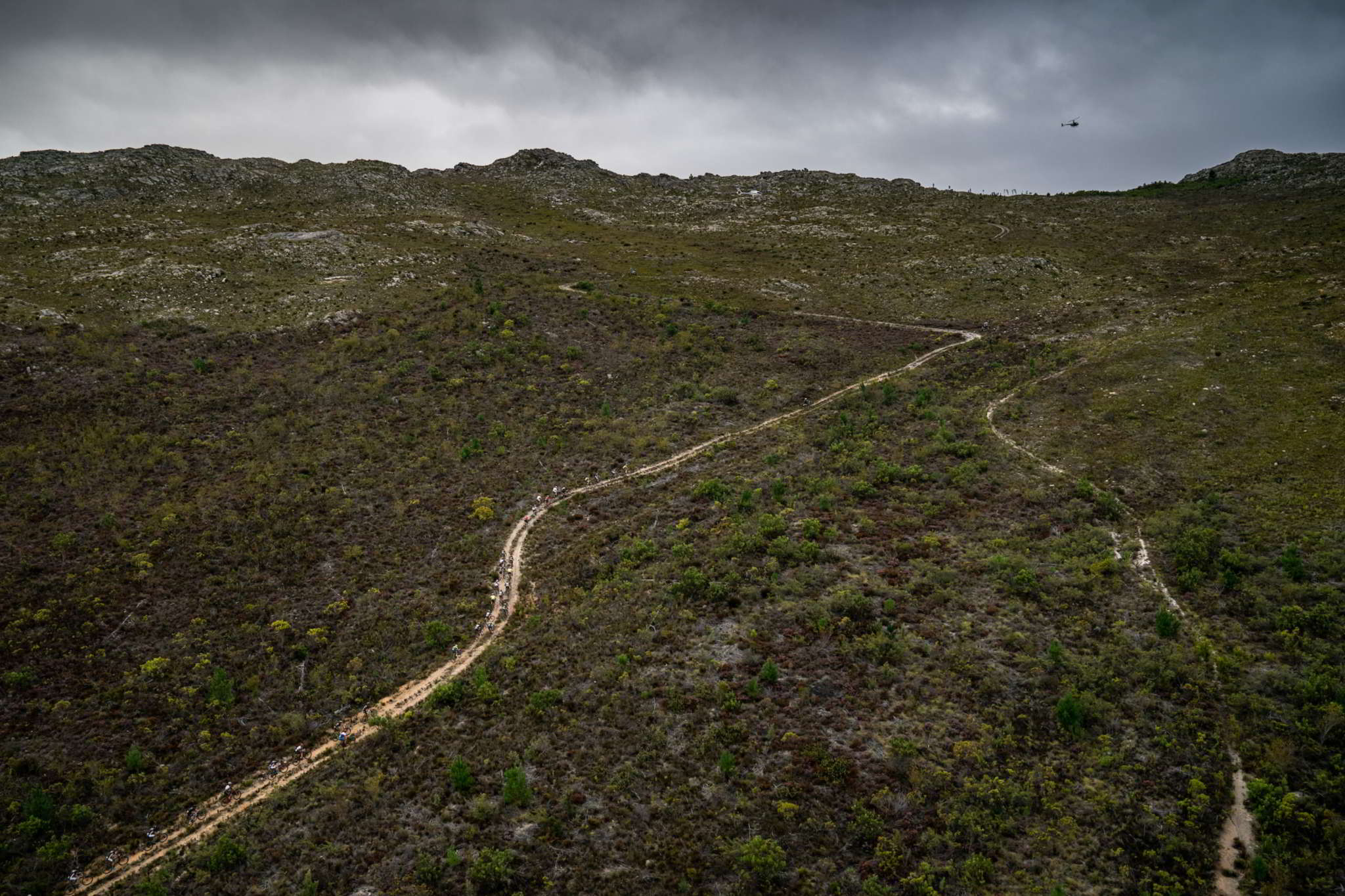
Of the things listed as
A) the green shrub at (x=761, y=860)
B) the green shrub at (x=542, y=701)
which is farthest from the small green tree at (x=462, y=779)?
the green shrub at (x=761, y=860)

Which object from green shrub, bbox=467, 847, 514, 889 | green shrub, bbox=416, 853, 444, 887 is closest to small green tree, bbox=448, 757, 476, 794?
green shrub, bbox=416, 853, 444, 887

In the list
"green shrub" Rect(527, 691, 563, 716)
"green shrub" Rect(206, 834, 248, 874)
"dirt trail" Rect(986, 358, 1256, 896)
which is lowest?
"green shrub" Rect(206, 834, 248, 874)

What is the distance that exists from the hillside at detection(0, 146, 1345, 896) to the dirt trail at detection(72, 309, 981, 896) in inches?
21.4

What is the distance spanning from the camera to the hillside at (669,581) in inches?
595

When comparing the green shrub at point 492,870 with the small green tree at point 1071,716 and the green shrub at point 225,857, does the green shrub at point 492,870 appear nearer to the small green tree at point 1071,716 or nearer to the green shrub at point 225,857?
the green shrub at point 225,857

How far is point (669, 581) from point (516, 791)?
416 inches

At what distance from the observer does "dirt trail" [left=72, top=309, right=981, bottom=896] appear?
17125 millimetres

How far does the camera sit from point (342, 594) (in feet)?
91.9

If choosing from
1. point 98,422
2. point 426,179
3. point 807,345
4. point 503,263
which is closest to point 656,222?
point 503,263

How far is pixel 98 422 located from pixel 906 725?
1837 inches

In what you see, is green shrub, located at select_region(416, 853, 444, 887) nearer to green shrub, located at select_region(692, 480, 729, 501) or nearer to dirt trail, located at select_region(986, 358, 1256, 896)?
dirt trail, located at select_region(986, 358, 1256, 896)

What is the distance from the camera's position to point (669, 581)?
25.5m

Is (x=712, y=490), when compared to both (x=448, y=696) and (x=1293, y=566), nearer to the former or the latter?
(x=448, y=696)

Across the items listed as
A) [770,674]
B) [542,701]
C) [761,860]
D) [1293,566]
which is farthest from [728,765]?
[1293,566]
